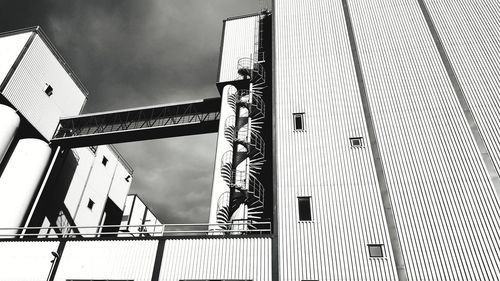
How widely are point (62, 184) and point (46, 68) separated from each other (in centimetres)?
1246

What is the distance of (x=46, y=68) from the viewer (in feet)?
116

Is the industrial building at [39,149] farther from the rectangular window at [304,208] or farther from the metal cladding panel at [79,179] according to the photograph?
the rectangular window at [304,208]

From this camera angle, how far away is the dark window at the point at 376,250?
18.5m

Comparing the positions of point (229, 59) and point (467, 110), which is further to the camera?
point (229, 59)

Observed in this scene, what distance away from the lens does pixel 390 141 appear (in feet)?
73.6

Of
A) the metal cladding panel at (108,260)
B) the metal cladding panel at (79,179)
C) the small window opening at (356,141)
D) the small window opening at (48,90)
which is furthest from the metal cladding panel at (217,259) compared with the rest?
the small window opening at (48,90)

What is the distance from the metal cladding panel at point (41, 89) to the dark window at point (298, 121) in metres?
25.8

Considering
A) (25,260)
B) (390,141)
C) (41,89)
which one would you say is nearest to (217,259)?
(25,260)

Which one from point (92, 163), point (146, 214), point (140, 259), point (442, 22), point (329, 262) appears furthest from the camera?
point (146, 214)

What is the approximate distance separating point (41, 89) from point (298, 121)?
1062 inches

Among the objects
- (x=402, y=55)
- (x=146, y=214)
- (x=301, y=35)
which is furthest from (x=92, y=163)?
(x=402, y=55)

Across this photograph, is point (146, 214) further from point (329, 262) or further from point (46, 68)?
point (329, 262)

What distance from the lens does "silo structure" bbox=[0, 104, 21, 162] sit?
3009 cm

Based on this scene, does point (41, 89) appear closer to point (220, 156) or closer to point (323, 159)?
point (220, 156)
